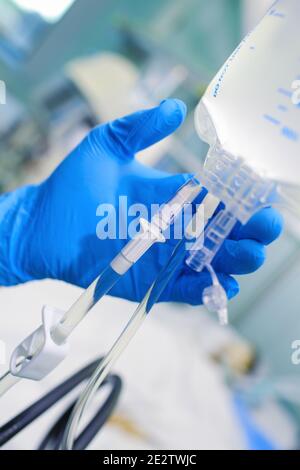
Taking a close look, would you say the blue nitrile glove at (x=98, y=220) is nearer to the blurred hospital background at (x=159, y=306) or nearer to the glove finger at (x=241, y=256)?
the glove finger at (x=241, y=256)

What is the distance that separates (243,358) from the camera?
72.9 inches

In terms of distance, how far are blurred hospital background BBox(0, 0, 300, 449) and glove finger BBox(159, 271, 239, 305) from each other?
0.41m

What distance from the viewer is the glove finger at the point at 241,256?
65cm

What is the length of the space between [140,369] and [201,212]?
3.26ft

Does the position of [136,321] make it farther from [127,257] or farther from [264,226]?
[264,226]

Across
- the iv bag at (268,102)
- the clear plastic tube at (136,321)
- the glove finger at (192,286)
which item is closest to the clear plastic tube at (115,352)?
the clear plastic tube at (136,321)

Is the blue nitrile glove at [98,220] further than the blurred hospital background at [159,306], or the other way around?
the blurred hospital background at [159,306]

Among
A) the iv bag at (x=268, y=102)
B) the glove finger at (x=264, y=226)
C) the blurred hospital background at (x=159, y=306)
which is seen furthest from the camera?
the blurred hospital background at (x=159, y=306)

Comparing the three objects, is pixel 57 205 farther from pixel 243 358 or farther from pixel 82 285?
pixel 243 358

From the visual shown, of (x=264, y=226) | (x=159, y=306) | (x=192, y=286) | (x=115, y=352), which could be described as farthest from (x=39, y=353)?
(x=159, y=306)

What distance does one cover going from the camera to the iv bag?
48cm

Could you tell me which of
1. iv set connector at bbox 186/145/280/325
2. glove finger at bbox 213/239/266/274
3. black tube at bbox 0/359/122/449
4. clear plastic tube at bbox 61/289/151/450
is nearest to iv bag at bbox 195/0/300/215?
iv set connector at bbox 186/145/280/325

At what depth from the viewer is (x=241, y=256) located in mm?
651
